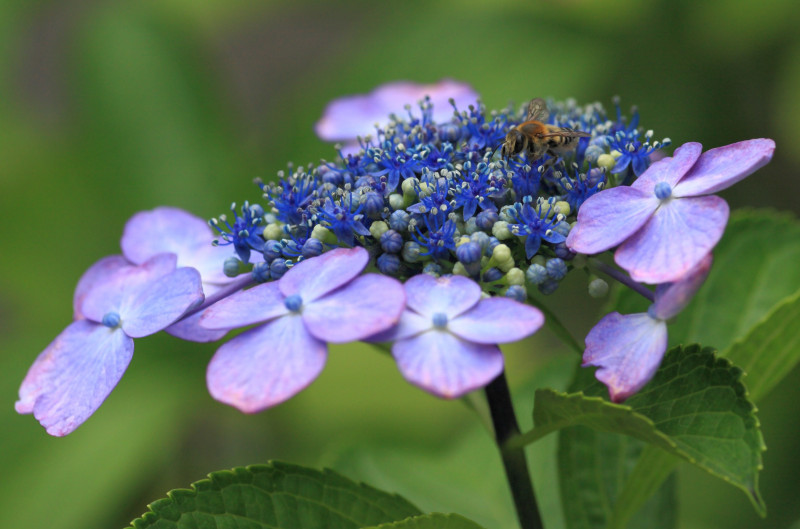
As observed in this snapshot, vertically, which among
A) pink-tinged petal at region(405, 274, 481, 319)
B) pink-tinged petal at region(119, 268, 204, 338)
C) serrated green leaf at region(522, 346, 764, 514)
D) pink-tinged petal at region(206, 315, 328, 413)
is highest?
pink-tinged petal at region(405, 274, 481, 319)

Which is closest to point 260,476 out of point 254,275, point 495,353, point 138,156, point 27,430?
point 254,275

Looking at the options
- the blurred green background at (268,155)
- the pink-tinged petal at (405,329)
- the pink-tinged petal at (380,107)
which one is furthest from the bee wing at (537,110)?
the blurred green background at (268,155)

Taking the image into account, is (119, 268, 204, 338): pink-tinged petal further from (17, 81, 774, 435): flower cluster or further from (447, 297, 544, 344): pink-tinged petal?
(447, 297, 544, 344): pink-tinged petal

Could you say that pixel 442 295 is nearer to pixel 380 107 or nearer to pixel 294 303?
pixel 294 303

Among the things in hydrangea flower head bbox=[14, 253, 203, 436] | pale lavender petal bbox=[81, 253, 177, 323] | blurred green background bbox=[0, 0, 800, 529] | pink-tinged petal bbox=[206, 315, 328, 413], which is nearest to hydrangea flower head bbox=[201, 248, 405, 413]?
pink-tinged petal bbox=[206, 315, 328, 413]

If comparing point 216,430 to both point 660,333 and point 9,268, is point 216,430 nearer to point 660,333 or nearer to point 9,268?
point 9,268

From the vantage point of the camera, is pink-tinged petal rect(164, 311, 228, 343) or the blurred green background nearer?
pink-tinged petal rect(164, 311, 228, 343)

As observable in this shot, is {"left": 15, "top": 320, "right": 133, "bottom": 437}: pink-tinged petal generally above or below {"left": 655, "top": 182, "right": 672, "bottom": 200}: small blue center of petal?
below

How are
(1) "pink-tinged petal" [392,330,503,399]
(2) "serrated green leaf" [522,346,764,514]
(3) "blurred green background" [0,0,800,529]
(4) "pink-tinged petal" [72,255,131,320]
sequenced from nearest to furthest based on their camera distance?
(1) "pink-tinged petal" [392,330,503,399]
(2) "serrated green leaf" [522,346,764,514]
(4) "pink-tinged petal" [72,255,131,320]
(3) "blurred green background" [0,0,800,529]
